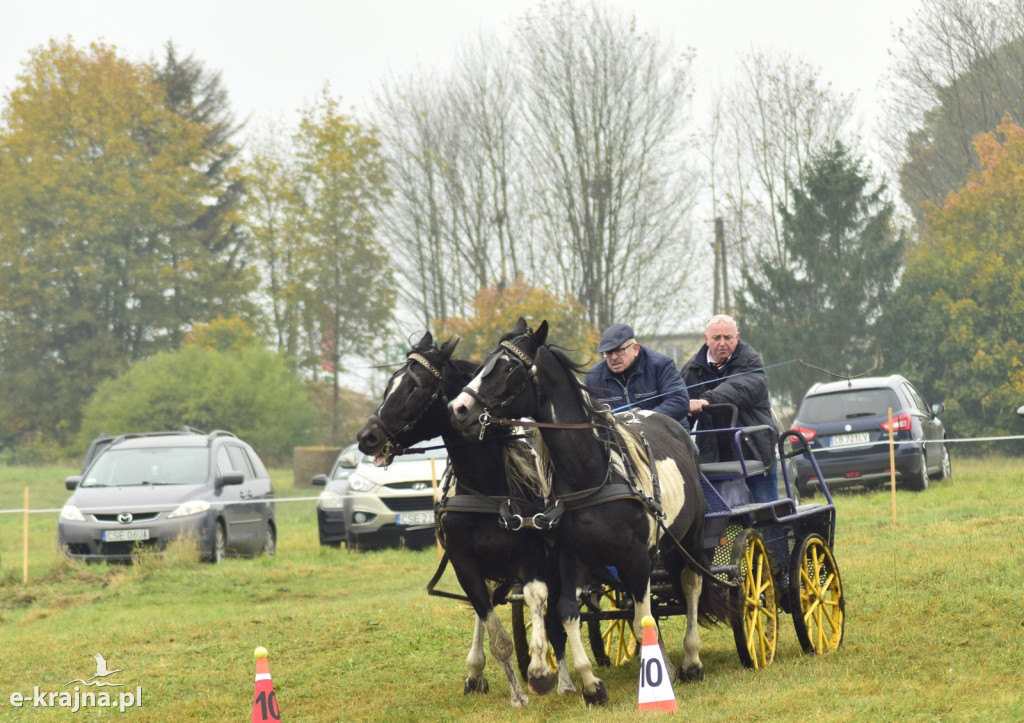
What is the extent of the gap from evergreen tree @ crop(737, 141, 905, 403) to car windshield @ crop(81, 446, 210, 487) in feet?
67.9

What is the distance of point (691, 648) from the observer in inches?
311

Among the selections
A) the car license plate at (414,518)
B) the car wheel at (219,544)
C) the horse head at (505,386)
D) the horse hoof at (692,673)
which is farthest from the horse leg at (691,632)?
the car wheel at (219,544)

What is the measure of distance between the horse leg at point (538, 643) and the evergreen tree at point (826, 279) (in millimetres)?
28216

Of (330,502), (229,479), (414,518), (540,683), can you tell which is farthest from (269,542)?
(540,683)

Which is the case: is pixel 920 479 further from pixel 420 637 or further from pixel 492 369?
pixel 492 369

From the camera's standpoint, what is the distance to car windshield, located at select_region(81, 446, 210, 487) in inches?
644

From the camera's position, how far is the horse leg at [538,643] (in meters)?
6.83

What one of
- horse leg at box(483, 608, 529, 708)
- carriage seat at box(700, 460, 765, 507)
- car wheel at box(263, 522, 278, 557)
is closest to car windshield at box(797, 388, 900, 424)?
car wheel at box(263, 522, 278, 557)

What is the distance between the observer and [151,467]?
54.5ft

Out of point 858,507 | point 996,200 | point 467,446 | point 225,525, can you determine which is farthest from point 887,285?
point 467,446

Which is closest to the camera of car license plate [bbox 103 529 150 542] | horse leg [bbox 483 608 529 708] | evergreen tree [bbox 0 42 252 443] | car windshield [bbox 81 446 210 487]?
horse leg [bbox 483 608 529 708]

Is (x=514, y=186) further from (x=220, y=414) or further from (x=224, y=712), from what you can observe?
(x=224, y=712)

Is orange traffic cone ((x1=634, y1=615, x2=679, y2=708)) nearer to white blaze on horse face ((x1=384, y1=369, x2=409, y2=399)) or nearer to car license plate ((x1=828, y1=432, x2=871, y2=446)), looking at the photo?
white blaze on horse face ((x1=384, y1=369, x2=409, y2=399))

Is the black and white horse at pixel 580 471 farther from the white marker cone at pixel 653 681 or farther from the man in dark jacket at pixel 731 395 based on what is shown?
the man in dark jacket at pixel 731 395
